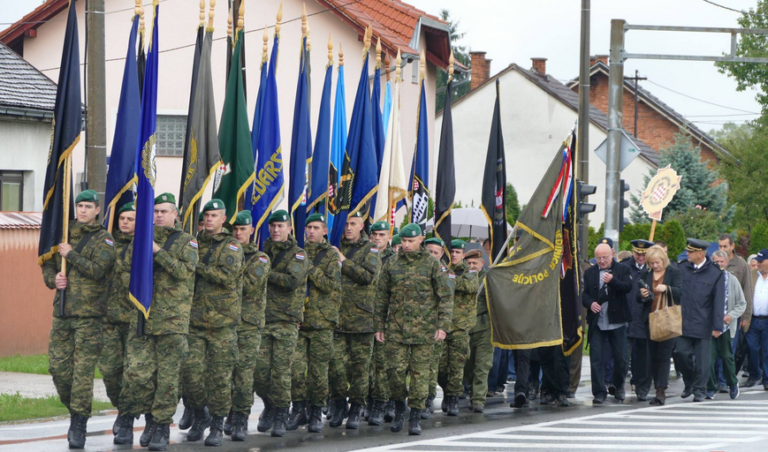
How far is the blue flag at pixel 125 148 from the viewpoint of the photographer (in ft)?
33.2

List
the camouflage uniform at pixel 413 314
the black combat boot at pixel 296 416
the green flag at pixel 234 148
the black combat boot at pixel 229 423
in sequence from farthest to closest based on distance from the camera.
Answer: the green flag at pixel 234 148 < the camouflage uniform at pixel 413 314 < the black combat boot at pixel 296 416 < the black combat boot at pixel 229 423

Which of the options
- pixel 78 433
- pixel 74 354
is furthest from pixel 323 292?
pixel 78 433

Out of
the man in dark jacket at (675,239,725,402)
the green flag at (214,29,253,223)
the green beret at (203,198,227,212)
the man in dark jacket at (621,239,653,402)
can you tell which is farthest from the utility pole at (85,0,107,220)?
the man in dark jacket at (675,239,725,402)

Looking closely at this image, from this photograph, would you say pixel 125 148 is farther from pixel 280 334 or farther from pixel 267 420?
pixel 267 420

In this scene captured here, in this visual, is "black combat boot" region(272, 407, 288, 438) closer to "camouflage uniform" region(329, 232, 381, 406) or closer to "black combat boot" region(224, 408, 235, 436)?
"black combat boot" region(224, 408, 235, 436)

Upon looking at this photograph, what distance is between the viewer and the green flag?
11.4 metres

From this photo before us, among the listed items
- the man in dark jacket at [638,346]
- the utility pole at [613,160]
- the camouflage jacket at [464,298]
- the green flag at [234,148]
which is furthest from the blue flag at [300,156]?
the utility pole at [613,160]

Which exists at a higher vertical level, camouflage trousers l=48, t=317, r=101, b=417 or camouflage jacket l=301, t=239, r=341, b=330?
camouflage jacket l=301, t=239, r=341, b=330

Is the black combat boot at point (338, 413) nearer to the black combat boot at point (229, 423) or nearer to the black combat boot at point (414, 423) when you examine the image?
the black combat boot at point (414, 423)

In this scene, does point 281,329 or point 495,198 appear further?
point 495,198

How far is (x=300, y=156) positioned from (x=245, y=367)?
3506 millimetres

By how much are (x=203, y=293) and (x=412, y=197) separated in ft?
17.4

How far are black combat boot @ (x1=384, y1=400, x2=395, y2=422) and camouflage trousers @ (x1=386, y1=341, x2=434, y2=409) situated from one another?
73 centimetres

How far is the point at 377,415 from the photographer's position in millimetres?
11078
